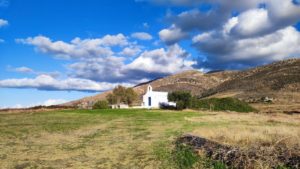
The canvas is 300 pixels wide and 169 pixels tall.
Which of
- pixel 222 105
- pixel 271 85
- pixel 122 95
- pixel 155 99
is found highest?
pixel 271 85

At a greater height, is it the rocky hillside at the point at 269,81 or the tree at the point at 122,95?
the rocky hillside at the point at 269,81

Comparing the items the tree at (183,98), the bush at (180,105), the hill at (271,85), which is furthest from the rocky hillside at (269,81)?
the bush at (180,105)

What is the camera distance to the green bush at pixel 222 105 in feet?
268

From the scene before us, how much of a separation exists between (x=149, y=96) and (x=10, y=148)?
67.9 meters

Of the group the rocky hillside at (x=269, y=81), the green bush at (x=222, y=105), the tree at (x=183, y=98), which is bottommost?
the green bush at (x=222, y=105)

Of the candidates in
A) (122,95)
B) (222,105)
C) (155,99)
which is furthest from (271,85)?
(155,99)

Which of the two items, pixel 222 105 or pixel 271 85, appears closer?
pixel 222 105

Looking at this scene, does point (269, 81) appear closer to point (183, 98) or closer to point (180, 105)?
point (183, 98)

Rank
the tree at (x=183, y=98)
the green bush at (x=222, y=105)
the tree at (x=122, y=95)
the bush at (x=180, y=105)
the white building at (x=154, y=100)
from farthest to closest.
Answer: the tree at (x=122, y=95)
the white building at (x=154, y=100)
the green bush at (x=222, y=105)
the tree at (x=183, y=98)
the bush at (x=180, y=105)

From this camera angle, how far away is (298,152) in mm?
11875

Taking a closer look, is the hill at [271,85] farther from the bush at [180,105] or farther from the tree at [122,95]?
the tree at [122,95]

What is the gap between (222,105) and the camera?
84.6 meters

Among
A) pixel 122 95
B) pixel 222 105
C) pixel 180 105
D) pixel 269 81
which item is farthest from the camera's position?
pixel 269 81

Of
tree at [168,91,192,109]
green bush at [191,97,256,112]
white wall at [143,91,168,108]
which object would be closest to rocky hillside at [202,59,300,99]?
green bush at [191,97,256,112]
